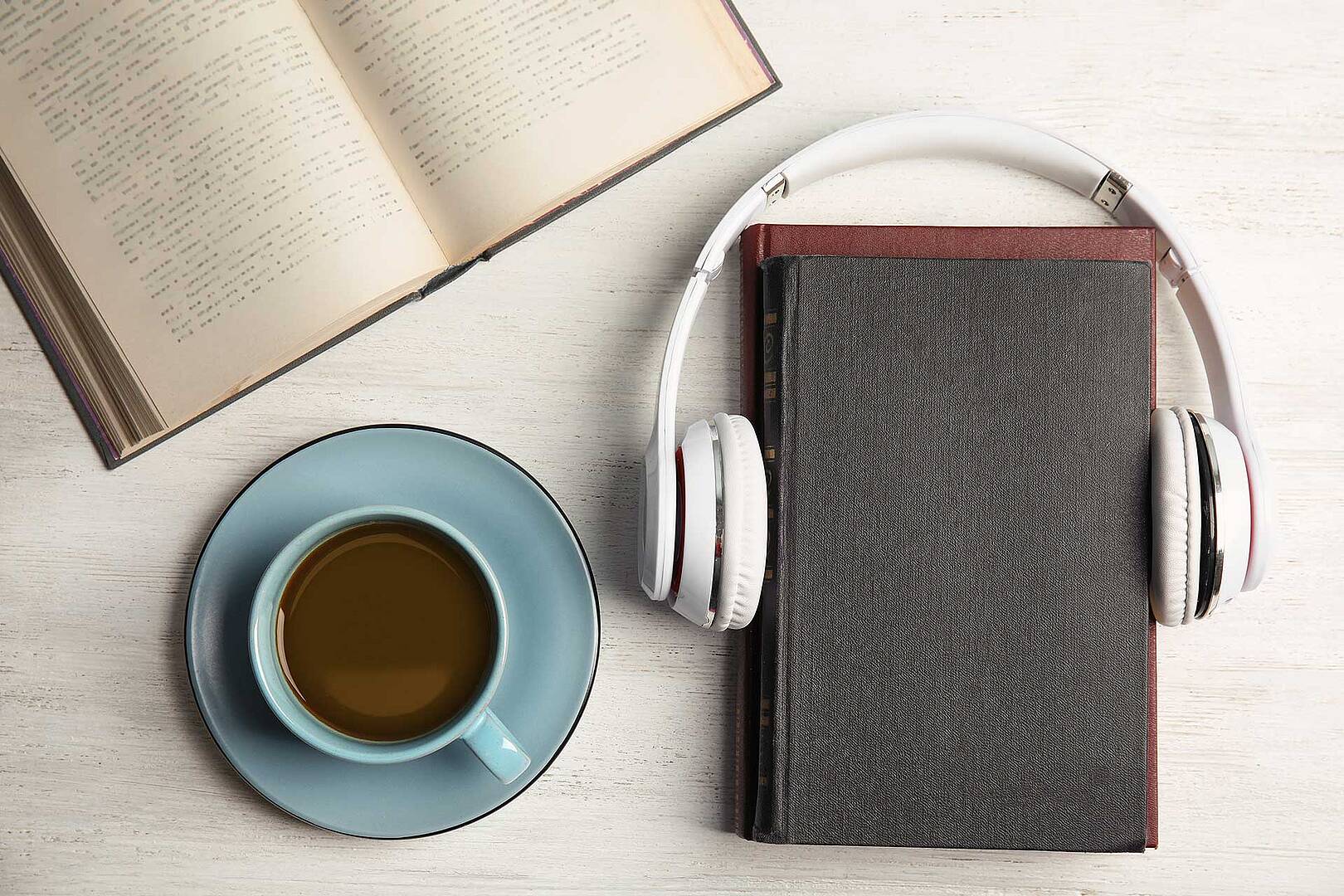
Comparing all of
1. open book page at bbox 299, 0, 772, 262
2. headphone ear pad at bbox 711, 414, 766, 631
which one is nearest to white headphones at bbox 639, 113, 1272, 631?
headphone ear pad at bbox 711, 414, 766, 631

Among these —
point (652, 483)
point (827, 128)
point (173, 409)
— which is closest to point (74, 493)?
point (173, 409)

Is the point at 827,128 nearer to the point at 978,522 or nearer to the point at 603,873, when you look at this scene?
the point at 978,522

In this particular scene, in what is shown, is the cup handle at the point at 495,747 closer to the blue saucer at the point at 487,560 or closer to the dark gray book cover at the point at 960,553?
the blue saucer at the point at 487,560

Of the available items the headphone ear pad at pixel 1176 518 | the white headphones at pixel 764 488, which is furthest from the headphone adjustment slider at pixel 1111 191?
the headphone ear pad at pixel 1176 518

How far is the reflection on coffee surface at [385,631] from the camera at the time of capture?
0.51 metres

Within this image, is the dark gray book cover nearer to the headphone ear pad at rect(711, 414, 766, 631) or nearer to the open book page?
the headphone ear pad at rect(711, 414, 766, 631)

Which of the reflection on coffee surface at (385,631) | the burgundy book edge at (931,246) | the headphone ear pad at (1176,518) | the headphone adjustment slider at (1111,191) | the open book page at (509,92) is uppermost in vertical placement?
the open book page at (509,92)

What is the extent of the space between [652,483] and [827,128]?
0.89ft

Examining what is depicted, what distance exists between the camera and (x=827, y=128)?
593mm

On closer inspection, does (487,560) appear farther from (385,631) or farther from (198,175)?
(198,175)

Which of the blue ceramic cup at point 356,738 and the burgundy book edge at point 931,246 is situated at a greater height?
the burgundy book edge at point 931,246

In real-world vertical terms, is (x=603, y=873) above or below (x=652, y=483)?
below

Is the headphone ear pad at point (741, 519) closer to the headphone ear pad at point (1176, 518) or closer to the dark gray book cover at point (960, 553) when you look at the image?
the dark gray book cover at point (960, 553)

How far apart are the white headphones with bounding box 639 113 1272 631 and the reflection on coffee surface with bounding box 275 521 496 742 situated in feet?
0.36
